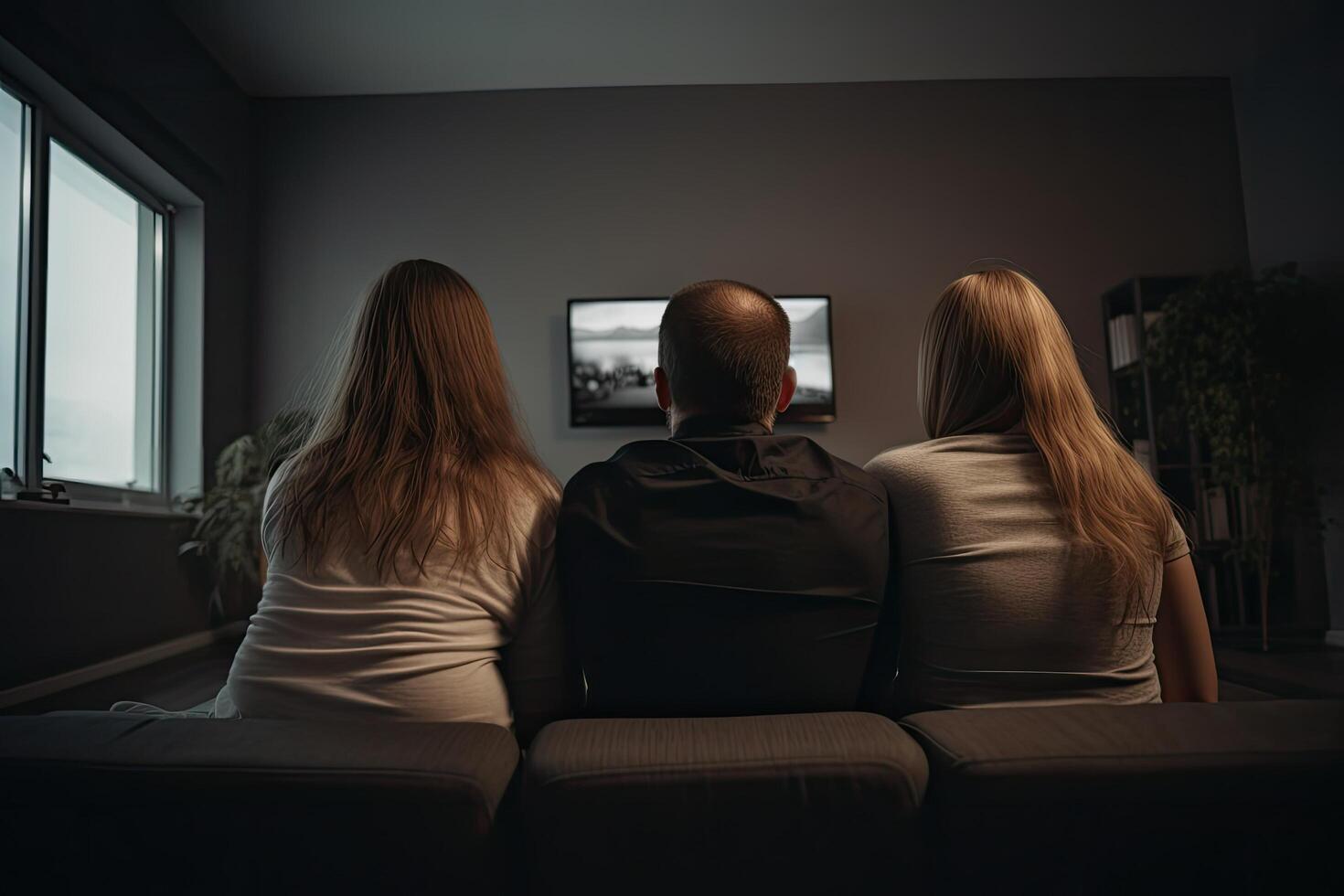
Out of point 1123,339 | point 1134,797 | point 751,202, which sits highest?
point 751,202

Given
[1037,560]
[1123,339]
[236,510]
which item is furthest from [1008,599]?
[1123,339]

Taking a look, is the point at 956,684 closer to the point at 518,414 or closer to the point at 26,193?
the point at 518,414

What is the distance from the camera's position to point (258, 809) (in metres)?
0.67

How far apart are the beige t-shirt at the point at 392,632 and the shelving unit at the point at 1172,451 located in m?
3.93

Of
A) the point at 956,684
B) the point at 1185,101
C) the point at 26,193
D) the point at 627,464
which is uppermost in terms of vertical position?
the point at 1185,101

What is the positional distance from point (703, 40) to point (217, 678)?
3.69 m

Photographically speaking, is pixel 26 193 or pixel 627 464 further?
pixel 26 193

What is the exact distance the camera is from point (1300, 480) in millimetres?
3891

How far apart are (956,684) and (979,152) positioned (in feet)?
15.0

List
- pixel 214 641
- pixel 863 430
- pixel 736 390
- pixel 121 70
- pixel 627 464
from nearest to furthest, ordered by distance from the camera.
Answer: pixel 627 464 → pixel 736 390 → pixel 121 70 → pixel 214 641 → pixel 863 430

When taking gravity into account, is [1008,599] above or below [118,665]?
above

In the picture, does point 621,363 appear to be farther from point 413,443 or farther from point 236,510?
point 413,443

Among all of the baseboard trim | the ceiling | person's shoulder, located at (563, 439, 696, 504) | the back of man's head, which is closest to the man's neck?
the back of man's head

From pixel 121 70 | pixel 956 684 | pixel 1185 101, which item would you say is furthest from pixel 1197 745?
pixel 1185 101
